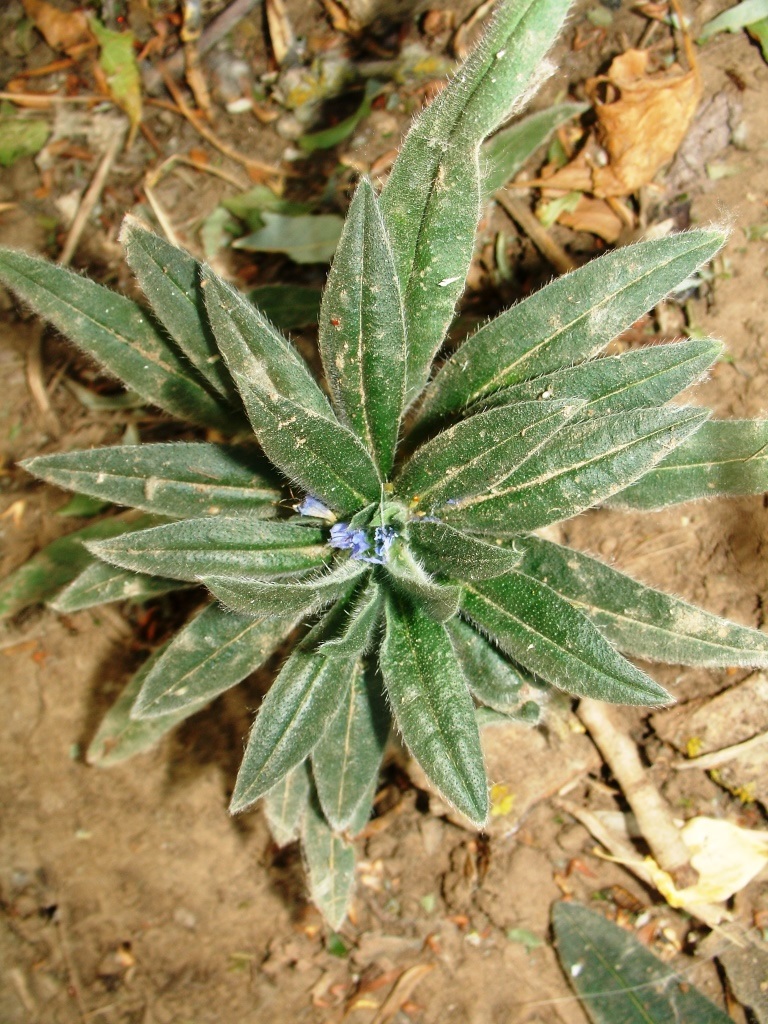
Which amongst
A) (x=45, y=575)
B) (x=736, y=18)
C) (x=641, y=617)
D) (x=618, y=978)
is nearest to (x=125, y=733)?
(x=45, y=575)

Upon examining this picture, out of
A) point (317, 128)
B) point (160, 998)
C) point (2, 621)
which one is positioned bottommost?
point (160, 998)

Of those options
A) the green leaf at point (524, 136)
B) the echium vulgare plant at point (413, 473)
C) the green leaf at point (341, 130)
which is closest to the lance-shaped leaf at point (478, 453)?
the echium vulgare plant at point (413, 473)

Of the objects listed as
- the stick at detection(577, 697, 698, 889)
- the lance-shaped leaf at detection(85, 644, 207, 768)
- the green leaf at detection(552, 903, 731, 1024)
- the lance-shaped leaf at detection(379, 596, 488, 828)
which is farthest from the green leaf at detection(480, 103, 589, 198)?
the green leaf at detection(552, 903, 731, 1024)

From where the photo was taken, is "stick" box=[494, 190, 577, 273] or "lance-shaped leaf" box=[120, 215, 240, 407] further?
"stick" box=[494, 190, 577, 273]

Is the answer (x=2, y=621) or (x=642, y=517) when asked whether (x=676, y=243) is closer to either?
(x=642, y=517)

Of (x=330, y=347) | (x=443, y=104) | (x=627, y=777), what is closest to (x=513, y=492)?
(x=330, y=347)

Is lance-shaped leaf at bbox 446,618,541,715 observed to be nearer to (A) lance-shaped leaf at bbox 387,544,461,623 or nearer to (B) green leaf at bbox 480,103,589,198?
(A) lance-shaped leaf at bbox 387,544,461,623

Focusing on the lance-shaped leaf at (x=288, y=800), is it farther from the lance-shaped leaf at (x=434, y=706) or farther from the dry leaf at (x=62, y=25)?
the dry leaf at (x=62, y=25)
